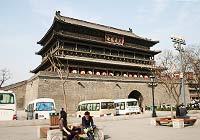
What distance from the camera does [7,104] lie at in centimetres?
1345

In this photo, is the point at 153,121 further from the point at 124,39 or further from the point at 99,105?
the point at 124,39

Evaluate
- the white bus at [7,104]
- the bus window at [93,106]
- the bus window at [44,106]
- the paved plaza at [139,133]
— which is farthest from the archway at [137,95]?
the white bus at [7,104]

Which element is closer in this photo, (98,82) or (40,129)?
(40,129)

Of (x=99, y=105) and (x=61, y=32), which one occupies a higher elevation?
(x=61, y=32)

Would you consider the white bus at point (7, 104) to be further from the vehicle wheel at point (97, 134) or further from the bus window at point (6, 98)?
the vehicle wheel at point (97, 134)

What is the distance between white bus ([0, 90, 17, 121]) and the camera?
43.9ft

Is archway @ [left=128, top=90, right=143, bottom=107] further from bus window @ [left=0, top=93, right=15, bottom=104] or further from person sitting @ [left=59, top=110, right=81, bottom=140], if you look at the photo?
person sitting @ [left=59, top=110, right=81, bottom=140]

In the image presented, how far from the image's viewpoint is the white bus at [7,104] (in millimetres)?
13388

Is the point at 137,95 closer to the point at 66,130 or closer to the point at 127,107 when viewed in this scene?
the point at 127,107

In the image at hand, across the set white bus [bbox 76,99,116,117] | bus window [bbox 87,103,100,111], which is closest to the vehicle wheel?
white bus [bbox 76,99,116,117]

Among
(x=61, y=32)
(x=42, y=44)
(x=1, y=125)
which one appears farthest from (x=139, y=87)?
(x=1, y=125)

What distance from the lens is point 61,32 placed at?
103 ft

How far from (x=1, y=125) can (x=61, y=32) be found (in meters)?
19.6

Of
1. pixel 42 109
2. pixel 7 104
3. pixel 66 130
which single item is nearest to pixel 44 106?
pixel 42 109
